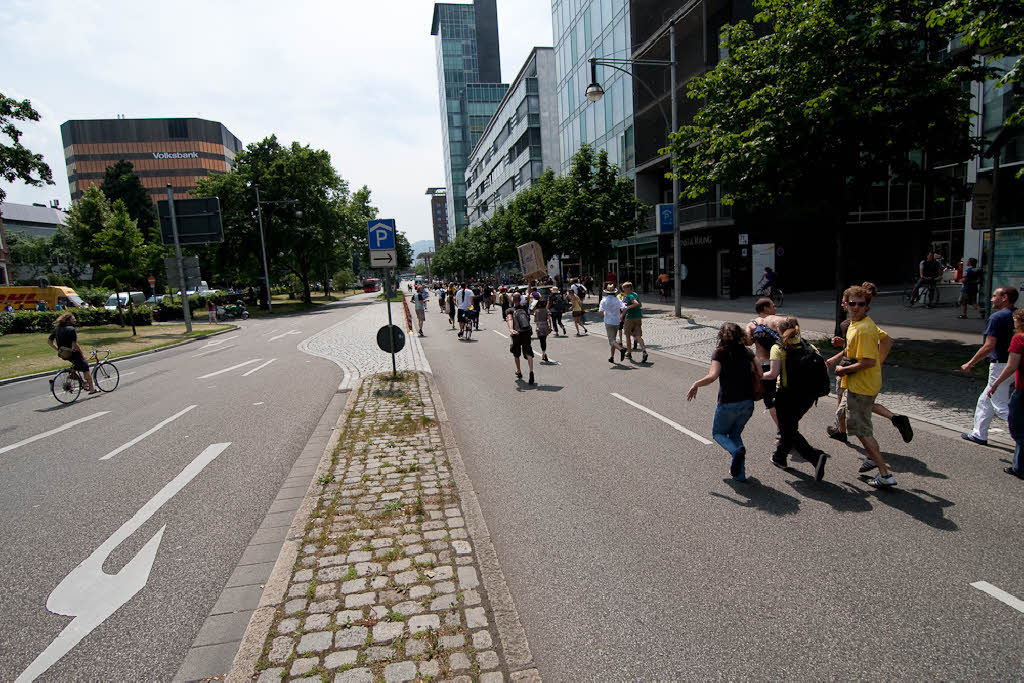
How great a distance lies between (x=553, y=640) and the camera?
3.10 meters

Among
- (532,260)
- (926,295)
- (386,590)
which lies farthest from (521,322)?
(926,295)

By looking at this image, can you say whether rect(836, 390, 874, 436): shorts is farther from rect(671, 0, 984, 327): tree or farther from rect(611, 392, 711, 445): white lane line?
rect(671, 0, 984, 327): tree

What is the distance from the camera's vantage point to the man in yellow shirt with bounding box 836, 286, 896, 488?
4883 millimetres

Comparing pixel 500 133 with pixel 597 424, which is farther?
pixel 500 133

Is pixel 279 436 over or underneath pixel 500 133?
underneath

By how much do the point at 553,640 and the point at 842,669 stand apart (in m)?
1.48

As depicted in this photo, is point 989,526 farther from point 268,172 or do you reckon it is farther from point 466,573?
point 268,172

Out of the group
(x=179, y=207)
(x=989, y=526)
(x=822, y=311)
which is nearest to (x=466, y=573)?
(x=989, y=526)

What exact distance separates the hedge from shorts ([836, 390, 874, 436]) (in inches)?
1111

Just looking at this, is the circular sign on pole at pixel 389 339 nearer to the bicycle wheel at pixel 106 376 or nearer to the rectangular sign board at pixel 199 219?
the bicycle wheel at pixel 106 376

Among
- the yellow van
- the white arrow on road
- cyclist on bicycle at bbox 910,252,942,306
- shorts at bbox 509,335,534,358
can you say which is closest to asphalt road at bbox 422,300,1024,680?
the white arrow on road

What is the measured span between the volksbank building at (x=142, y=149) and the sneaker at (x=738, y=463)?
364 ft

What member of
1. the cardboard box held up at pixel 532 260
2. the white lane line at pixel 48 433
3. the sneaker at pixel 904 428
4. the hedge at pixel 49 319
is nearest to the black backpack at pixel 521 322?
the sneaker at pixel 904 428

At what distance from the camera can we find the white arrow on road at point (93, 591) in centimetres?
319
